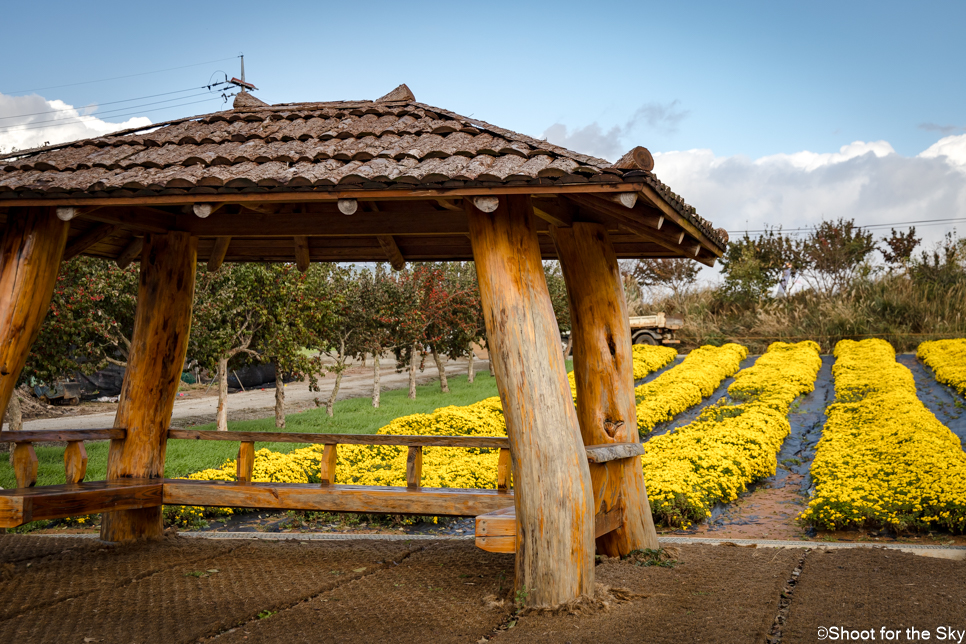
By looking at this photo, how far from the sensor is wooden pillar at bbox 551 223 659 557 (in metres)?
5.38

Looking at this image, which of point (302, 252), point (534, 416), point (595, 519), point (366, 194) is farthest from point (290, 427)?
point (366, 194)

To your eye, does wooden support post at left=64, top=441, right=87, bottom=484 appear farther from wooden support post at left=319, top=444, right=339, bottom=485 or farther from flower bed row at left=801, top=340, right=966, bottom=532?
flower bed row at left=801, top=340, right=966, bottom=532

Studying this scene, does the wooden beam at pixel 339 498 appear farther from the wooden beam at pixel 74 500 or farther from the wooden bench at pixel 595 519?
the wooden bench at pixel 595 519

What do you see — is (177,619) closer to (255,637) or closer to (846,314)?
(255,637)

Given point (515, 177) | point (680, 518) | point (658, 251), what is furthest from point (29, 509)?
point (680, 518)

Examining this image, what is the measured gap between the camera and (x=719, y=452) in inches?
361

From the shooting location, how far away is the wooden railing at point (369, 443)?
19.5 ft

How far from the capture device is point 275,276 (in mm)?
13195

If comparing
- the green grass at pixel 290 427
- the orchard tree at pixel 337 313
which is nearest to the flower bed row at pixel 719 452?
the green grass at pixel 290 427

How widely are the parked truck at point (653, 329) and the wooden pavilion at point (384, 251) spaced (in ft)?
64.6

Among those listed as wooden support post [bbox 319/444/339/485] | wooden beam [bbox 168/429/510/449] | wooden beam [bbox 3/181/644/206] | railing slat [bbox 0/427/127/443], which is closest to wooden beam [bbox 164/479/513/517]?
wooden support post [bbox 319/444/339/485]

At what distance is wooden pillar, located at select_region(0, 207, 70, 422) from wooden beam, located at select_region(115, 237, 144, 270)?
5.20 ft

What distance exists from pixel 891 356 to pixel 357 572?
705 inches

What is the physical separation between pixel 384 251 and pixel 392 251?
0.19m
